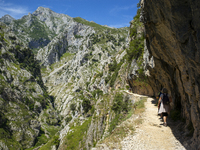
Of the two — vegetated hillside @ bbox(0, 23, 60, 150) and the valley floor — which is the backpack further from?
vegetated hillside @ bbox(0, 23, 60, 150)

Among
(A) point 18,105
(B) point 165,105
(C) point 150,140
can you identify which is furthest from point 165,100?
(A) point 18,105

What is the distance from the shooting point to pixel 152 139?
26.6 ft

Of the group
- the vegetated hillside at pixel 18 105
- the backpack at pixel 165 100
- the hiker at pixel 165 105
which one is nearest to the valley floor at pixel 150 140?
the hiker at pixel 165 105

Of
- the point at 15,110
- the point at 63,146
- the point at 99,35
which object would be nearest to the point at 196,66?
the point at 63,146

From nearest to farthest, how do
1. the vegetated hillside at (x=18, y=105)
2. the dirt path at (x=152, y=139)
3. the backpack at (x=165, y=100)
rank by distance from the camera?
the dirt path at (x=152, y=139), the backpack at (x=165, y=100), the vegetated hillside at (x=18, y=105)

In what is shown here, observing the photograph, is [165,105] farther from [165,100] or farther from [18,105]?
[18,105]

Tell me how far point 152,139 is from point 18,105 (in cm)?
11888

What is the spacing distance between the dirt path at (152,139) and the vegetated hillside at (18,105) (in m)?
91.4

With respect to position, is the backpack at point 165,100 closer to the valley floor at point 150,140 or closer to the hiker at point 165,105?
the hiker at point 165,105

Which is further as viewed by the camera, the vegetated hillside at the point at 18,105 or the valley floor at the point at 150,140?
the vegetated hillside at the point at 18,105

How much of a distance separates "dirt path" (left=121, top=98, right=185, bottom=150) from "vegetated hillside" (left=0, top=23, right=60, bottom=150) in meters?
91.4

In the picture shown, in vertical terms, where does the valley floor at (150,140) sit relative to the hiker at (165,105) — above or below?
below

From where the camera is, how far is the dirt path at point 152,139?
731 centimetres

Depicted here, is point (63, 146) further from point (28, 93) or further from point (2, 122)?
point (28, 93)
